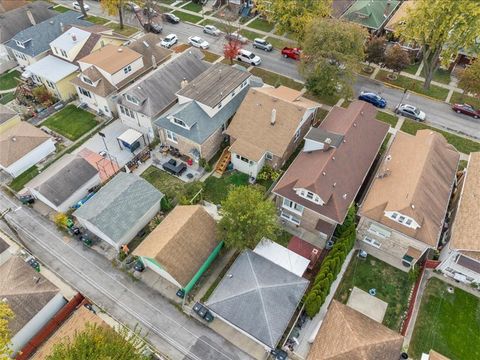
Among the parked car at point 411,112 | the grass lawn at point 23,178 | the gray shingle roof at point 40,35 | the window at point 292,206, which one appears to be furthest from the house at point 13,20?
the parked car at point 411,112

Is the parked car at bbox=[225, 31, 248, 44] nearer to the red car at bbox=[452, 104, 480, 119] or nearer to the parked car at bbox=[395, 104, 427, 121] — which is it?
the parked car at bbox=[395, 104, 427, 121]

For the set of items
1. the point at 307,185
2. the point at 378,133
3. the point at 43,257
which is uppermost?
the point at 378,133

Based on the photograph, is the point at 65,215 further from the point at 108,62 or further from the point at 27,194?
the point at 108,62

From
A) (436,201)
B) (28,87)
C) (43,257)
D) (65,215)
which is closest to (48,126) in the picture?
(28,87)

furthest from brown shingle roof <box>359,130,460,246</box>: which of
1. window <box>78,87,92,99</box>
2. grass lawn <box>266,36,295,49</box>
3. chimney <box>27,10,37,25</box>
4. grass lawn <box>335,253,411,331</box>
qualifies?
chimney <box>27,10,37,25</box>

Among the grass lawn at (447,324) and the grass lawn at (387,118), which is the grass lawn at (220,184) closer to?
the grass lawn at (447,324)

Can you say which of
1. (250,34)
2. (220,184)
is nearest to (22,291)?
(220,184)
